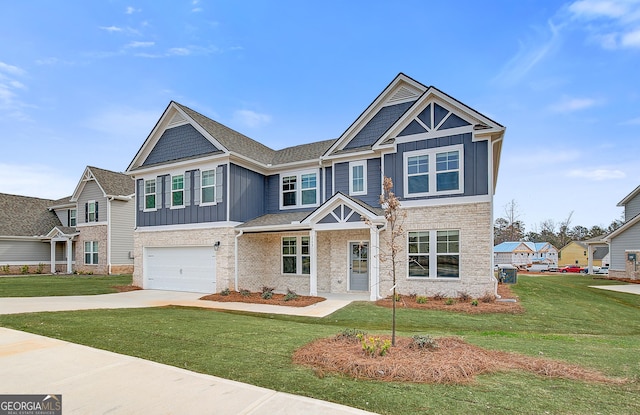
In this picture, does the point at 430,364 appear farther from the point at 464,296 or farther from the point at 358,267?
the point at 358,267

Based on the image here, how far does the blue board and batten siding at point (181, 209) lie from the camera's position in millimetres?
15461

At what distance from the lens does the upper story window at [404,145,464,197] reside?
12.6 m

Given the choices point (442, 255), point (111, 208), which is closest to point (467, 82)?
point (442, 255)

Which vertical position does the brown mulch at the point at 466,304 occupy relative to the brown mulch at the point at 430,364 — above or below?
below

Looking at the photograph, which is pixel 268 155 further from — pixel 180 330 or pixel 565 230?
pixel 565 230

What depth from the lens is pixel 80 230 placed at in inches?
1090

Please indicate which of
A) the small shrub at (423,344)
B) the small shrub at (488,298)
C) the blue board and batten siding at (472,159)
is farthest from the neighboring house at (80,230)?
the small shrub at (423,344)

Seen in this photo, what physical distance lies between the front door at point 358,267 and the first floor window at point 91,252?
877 inches

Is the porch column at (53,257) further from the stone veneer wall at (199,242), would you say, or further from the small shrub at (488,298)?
the small shrub at (488,298)

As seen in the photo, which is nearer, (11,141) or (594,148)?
(11,141)

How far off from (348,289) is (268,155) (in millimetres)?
8379

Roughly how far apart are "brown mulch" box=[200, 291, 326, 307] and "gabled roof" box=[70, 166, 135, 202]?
16.8 meters

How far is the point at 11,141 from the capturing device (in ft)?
68.6

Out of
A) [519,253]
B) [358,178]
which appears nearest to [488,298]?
[358,178]
